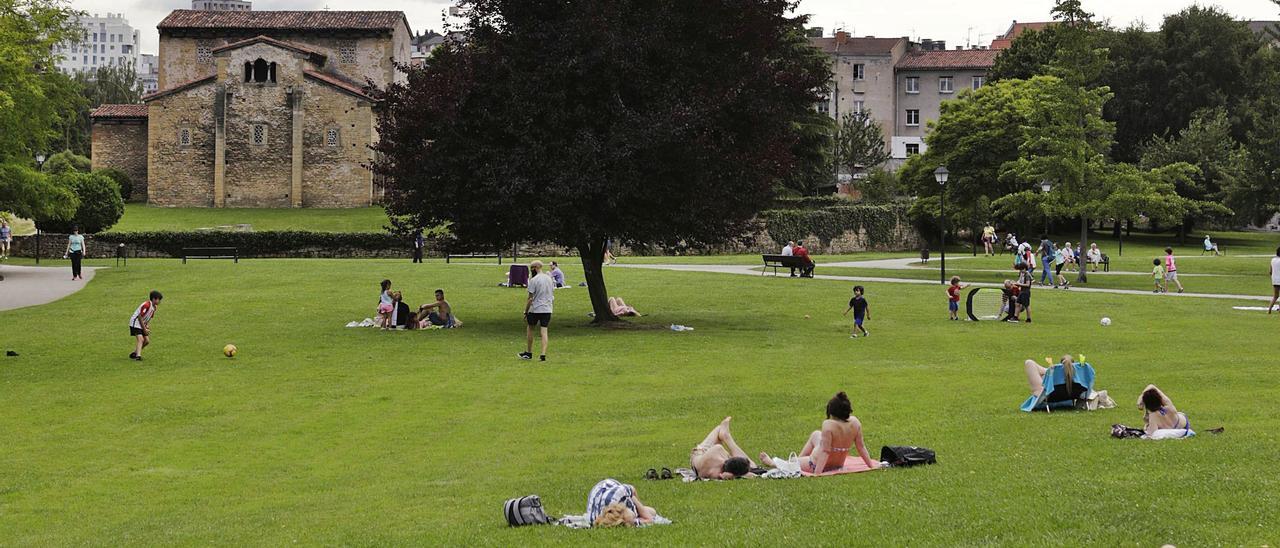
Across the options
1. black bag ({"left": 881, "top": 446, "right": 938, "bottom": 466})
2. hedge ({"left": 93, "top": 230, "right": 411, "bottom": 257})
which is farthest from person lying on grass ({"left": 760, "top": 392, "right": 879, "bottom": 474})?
hedge ({"left": 93, "top": 230, "right": 411, "bottom": 257})

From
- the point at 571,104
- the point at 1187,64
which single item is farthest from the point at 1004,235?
the point at 571,104

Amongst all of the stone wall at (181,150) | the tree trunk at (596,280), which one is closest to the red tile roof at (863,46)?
the stone wall at (181,150)

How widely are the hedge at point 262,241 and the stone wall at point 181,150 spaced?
24492 mm

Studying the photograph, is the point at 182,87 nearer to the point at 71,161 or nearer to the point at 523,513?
the point at 71,161

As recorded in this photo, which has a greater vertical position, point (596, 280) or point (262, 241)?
point (262, 241)

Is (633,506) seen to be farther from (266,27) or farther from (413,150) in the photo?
(266,27)

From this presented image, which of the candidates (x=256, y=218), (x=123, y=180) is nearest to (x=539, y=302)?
(x=256, y=218)

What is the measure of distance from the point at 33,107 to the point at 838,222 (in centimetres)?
4848

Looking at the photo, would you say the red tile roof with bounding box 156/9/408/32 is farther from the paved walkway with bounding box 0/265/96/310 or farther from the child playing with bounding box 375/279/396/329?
the child playing with bounding box 375/279/396/329

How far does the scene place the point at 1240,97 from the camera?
309 feet

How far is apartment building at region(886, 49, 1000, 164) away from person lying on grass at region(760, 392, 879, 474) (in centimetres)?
9919

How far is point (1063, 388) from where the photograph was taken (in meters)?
16.3

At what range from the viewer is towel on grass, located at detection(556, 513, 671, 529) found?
35.9 ft

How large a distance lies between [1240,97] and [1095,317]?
71053 millimetres
